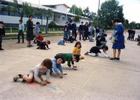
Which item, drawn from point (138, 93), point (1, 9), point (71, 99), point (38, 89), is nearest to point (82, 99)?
point (71, 99)

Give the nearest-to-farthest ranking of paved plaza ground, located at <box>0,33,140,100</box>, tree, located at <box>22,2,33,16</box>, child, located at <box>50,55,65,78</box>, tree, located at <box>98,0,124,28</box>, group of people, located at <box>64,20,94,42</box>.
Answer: paved plaza ground, located at <box>0,33,140,100</box> < child, located at <box>50,55,65,78</box> < group of people, located at <box>64,20,94,42</box> < tree, located at <box>22,2,33,16</box> < tree, located at <box>98,0,124,28</box>

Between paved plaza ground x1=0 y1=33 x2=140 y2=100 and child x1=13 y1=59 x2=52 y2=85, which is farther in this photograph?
child x1=13 y1=59 x2=52 y2=85

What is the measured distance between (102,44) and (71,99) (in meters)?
10.6

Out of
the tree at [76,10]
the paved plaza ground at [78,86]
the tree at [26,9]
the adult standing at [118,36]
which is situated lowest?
the paved plaza ground at [78,86]

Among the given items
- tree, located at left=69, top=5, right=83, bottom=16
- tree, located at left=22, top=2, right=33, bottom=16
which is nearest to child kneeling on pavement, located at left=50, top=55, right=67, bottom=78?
tree, located at left=22, top=2, right=33, bottom=16

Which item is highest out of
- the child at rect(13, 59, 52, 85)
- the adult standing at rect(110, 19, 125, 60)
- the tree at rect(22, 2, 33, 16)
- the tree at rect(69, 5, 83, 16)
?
the tree at rect(69, 5, 83, 16)

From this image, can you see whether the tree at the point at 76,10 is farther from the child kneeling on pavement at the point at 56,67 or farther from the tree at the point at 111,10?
the child kneeling on pavement at the point at 56,67

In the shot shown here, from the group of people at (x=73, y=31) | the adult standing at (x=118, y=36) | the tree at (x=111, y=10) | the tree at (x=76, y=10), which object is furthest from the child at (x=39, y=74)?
the tree at (x=76, y=10)

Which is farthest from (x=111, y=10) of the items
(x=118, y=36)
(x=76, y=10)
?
(x=118, y=36)

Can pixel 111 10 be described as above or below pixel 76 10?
below

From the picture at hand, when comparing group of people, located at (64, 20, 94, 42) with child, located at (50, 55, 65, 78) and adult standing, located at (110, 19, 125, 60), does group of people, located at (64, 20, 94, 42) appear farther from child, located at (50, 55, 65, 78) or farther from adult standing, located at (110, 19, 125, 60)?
child, located at (50, 55, 65, 78)

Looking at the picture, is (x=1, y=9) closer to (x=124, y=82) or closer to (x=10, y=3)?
(x=10, y=3)

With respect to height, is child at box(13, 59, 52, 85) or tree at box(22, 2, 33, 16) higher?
tree at box(22, 2, 33, 16)

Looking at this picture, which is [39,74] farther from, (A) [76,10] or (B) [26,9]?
(A) [76,10]
